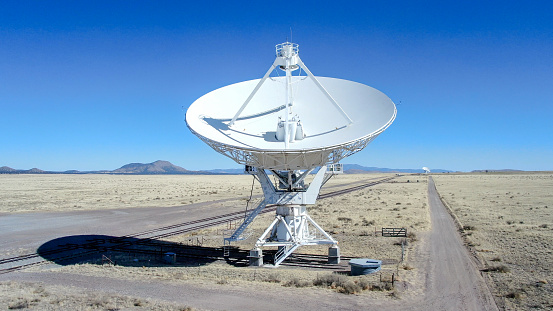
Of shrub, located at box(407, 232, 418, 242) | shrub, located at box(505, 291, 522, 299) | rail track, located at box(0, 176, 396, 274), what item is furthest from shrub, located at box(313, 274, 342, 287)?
shrub, located at box(407, 232, 418, 242)

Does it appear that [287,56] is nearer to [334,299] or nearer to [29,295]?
[334,299]

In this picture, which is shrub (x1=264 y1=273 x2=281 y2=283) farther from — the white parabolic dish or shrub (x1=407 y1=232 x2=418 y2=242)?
shrub (x1=407 y1=232 x2=418 y2=242)

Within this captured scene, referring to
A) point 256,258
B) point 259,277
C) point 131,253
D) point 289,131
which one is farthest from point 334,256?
point 131,253

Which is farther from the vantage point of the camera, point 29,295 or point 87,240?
point 87,240

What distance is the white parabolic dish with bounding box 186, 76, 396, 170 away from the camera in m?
23.7

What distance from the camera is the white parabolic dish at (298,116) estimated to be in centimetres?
2366

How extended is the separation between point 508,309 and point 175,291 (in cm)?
1364

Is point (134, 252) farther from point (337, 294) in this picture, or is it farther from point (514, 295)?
point (514, 295)

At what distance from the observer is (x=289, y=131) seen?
2548cm

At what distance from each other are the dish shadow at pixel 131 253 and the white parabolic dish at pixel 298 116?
7.16m

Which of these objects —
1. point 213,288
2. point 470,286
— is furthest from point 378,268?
point 213,288

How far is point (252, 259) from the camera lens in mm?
24938

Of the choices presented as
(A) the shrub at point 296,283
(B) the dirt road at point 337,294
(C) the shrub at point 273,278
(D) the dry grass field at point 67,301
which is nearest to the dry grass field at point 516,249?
(B) the dirt road at point 337,294

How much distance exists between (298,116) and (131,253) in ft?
46.9
